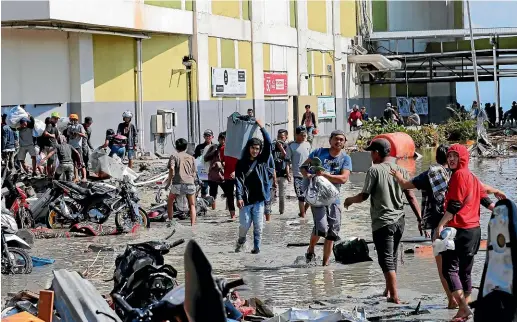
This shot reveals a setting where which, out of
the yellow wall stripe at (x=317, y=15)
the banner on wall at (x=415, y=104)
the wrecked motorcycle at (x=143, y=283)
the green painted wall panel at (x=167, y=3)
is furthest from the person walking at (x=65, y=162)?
the banner on wall at (x=415, y=104)

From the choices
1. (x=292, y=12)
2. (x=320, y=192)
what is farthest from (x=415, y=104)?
(x=320, y=192)

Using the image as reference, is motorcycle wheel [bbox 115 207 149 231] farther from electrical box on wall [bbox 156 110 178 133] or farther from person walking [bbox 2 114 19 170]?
electrical box on wall [bbox 156 110 178 133]

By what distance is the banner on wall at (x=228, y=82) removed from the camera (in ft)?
115

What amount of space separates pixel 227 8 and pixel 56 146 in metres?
16.8

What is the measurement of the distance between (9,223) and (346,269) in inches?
167

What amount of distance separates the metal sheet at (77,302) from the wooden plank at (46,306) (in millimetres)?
157

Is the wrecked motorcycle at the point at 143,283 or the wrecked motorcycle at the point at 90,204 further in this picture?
the wrecked motorcycle at the point at 90,204

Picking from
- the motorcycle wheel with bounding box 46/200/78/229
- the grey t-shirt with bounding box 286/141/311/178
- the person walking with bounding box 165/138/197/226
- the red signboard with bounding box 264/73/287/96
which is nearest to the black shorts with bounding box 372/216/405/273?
the person walking with bounding box 165/138/197/226

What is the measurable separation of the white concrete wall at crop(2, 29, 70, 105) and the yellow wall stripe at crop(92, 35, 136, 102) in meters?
1.20

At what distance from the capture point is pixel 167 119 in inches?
1261

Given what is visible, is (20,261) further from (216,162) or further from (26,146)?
(26,146)

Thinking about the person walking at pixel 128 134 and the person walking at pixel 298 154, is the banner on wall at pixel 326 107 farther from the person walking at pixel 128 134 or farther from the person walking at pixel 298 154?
the person walking at pixel 298 154

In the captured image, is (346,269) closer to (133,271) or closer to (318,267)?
(318,267)

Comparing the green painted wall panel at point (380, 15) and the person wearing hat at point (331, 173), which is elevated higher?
the green painted wall panel at point (380, 15)
